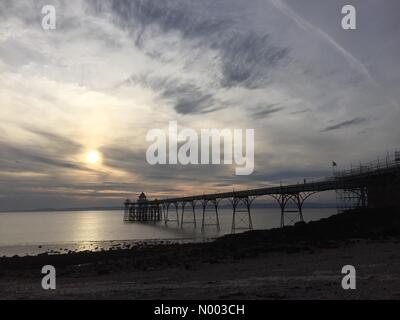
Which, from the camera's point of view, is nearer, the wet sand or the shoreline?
the wet sand

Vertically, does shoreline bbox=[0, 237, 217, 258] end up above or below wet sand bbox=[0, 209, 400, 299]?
below

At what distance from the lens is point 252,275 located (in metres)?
15.7

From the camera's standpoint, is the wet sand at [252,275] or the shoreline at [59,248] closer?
the wet sand at [252,275]

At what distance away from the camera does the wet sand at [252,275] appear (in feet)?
39.5

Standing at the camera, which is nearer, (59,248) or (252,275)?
(252,275)

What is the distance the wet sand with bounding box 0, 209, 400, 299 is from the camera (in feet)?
39.5

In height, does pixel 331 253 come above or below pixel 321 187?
below

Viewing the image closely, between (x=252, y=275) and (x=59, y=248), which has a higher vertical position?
(x=252, y=275)

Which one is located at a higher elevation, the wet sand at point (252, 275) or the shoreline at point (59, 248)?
the wet sand at point (252, 275)
